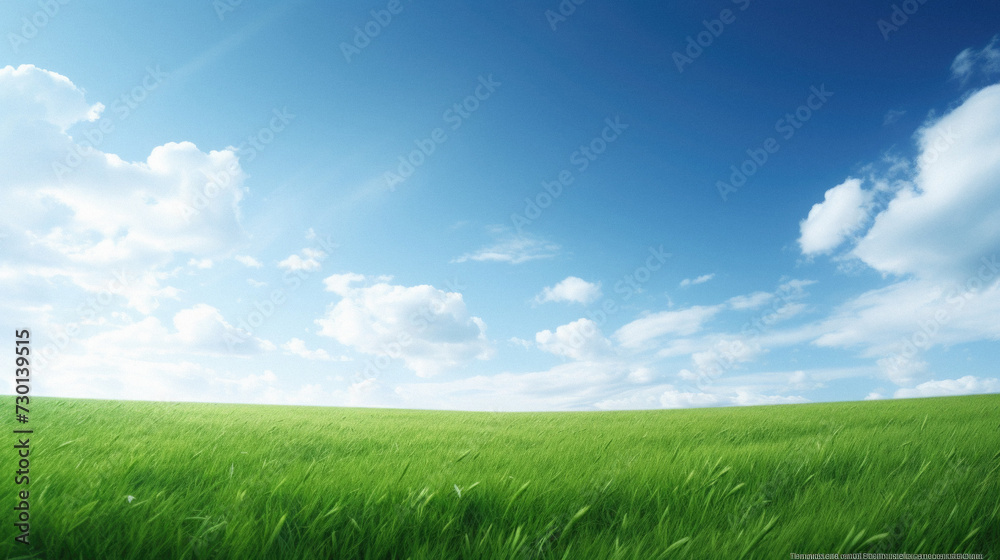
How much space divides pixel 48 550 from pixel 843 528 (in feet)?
14.3

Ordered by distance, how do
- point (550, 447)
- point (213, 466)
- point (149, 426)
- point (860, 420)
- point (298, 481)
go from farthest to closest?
1. point (860, 420)
2. point (149, 426)
3. point (550, 447)
4. point (213, 466)
5. point (298, 481)

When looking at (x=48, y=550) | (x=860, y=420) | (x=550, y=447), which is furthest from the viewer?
(x=860, y=420)

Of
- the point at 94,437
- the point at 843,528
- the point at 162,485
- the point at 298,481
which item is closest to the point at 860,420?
the point at 843,528

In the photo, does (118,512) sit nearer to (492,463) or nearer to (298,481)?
(298,481)

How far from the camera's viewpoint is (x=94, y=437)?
5742 millimetres

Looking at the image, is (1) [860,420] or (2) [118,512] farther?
(1) [860,420]

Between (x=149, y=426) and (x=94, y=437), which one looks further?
(x=149, y=426)

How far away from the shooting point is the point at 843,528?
2.81 metres

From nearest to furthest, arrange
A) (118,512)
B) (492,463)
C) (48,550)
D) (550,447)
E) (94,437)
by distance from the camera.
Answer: (48,550) → (118,512) → (492,463) → (94,437) → (550,447)

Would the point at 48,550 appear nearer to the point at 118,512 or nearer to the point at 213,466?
the point at 118,512

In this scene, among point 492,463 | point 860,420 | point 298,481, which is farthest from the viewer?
point 860,420

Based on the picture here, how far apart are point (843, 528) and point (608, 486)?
1.49 metres

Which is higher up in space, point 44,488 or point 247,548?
point 44,488

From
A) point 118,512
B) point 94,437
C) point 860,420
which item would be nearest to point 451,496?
point 118,512
